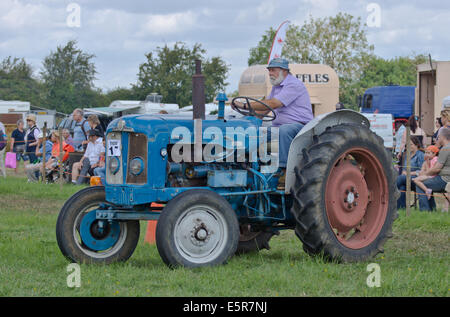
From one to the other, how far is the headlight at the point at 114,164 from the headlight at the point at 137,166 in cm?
16

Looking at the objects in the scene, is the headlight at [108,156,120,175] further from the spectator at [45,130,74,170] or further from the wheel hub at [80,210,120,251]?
the spectator at [45,130,74,170]

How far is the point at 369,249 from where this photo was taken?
663 centimetres

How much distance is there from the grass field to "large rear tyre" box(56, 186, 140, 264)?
0.60ft

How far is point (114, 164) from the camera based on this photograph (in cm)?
620

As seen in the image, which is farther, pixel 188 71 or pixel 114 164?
pixel 188 71

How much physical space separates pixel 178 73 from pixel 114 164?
4180 cm

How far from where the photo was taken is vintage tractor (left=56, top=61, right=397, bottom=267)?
5.95 meters

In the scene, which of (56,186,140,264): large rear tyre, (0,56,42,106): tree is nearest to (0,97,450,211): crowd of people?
(56,186,140,264): large rear tyre

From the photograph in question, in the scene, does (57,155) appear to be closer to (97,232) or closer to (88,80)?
(97,232)

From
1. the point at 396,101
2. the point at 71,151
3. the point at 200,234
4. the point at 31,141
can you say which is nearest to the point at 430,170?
the point at 200,234
